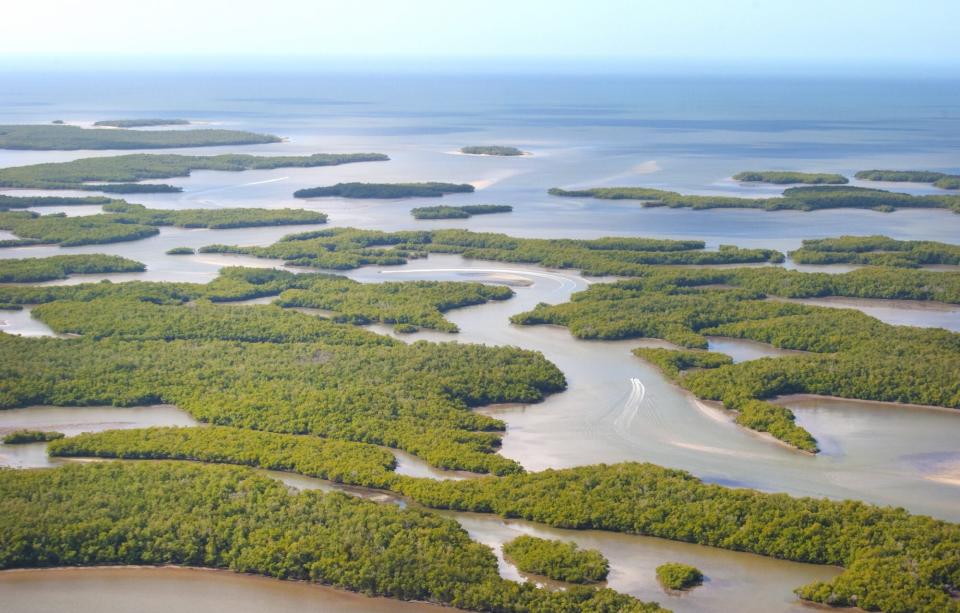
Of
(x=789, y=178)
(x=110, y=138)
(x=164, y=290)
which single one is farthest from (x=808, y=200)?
(x=110, y=138)

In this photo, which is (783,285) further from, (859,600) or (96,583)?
(96,583)

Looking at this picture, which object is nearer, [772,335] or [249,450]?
[249,450]

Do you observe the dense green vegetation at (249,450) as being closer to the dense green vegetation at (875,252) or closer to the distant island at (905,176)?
the dense green vegetation at (875,252)

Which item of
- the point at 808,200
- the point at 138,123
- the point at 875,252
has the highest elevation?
the point at 808,200

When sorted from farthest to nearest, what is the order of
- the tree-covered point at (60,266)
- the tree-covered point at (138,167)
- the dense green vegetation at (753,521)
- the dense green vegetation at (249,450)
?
the tree-covered point at (138,167) < the tree-covered point at (60,266) < the dense green vegetation at (249,450) < the dense green vegetation at (753,521)

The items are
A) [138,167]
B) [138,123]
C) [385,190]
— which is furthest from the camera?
[138,123]

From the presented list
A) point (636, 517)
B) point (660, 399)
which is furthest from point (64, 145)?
point (636, 517)

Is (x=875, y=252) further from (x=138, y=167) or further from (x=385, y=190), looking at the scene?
(x=138, y=167)

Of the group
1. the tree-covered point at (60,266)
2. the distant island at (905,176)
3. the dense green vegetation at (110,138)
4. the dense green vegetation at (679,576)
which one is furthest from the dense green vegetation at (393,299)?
the dense green vegetation at (110,138)
